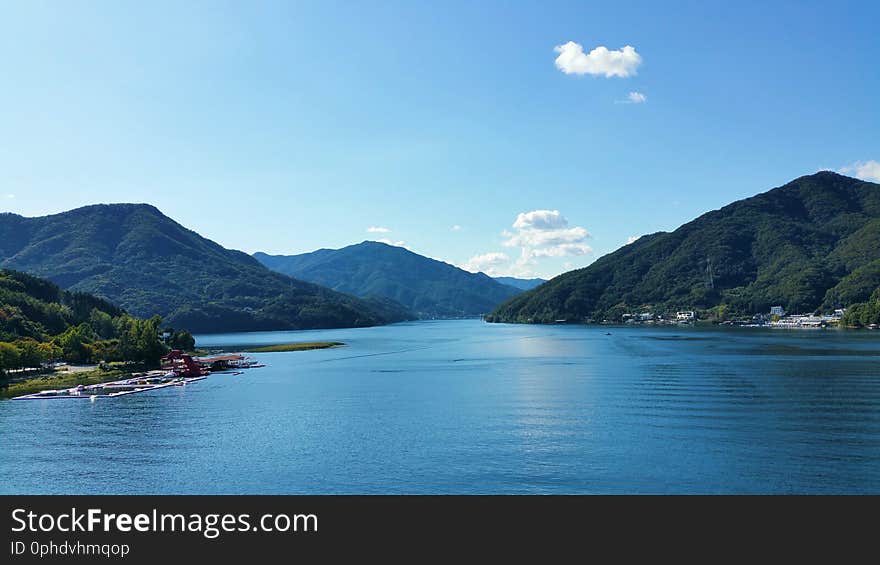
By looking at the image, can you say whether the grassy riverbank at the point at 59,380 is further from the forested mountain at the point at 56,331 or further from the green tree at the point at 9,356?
the forested mountain at the point at 56,331

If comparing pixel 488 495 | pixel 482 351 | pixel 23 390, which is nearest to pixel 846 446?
pixel 488 495

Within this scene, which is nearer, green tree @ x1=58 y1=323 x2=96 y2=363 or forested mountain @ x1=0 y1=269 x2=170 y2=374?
forested mountain @ x1=0 y1=269 x2=170 y2=374

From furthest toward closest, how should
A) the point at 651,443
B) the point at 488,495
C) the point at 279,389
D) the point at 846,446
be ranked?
the point at 279,389 → the point at 651,443 → the point at 846,446 → the point at 488,495

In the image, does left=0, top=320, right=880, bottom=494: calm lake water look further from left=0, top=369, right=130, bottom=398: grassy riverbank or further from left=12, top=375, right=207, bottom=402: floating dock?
left=0, top=369, right=130, bottom=398: grassy riverbank

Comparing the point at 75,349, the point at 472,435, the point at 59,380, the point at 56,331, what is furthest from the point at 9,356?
the point at 472,435

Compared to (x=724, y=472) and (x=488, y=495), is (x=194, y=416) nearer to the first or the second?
(x=488, y=495)

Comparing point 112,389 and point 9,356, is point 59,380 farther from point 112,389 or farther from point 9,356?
point 112,389

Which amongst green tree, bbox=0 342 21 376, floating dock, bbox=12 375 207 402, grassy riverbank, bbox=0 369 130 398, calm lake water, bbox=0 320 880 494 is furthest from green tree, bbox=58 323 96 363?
calm lake water, bbox=0 320 880 494
